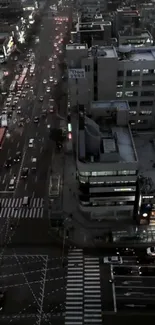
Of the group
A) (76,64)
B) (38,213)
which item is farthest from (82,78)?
(38,213)

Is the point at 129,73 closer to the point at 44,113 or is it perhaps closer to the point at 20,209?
the point at 44,113

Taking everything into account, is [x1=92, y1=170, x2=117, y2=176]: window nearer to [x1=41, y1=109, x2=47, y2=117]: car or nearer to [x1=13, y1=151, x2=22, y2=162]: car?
[x1=13, y1=151, x2=22, y2=162]: car

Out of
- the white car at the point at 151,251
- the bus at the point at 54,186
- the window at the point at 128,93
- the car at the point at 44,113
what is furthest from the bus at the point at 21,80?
the white car at the point at 151,251

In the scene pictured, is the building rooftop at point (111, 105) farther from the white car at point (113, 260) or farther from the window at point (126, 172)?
the white car at point (113, 260)

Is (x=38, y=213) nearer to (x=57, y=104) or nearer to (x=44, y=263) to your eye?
(x=44, y=263)

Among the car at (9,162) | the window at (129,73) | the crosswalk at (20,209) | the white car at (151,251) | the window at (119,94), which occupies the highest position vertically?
the window at (129,73)

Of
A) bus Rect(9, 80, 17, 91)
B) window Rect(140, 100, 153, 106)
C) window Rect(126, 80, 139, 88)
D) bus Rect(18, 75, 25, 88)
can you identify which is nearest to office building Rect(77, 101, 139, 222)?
window Rect(126, 80, 139, 88)
